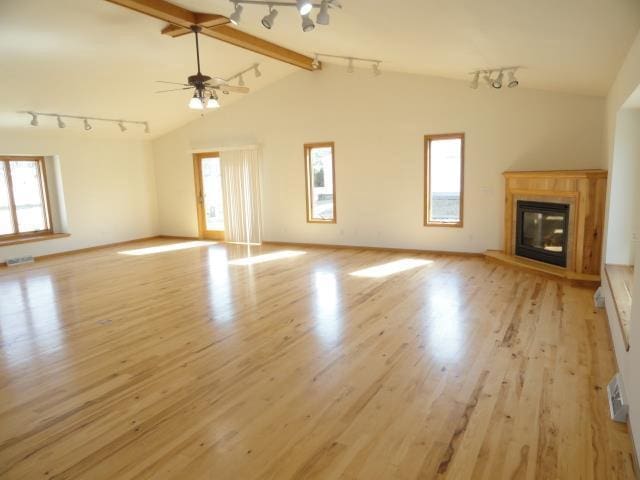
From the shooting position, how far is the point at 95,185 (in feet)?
29.6

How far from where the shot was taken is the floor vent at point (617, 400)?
2379mm

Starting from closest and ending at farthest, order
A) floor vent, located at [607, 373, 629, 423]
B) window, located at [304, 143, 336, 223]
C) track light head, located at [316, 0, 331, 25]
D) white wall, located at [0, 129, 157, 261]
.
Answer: floor vent, located at [607, 373, 629, 423] < track light head, located at [316, 0, 331, 25] < white wall, located at [0, 129, 157, 261] < window, located at [304, 143, 336, 223]

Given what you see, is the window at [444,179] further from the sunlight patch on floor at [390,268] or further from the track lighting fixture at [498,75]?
the track lighting fixture at [498,75]

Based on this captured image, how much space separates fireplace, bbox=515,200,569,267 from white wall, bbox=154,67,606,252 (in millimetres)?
563

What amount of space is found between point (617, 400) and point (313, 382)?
6.01ft

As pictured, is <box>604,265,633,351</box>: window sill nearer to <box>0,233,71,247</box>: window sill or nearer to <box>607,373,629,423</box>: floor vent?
<box>607,373,629,423</box>: floor vent

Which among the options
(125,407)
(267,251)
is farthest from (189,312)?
(267,251)

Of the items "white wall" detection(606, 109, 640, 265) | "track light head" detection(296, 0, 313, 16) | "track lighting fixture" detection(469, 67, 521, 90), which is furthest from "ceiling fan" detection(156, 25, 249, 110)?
"white wall" detection(606, 109, 640, 265)

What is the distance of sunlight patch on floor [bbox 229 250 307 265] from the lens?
7.25 meters

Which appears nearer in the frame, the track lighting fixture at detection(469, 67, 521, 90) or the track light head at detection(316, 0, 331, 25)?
the track light head at detection(316, 0, 331, 25)

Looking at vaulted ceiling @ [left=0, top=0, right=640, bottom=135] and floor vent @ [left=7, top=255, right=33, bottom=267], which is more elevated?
vaulted ceiling @ [left=0, top=0, right=640, bottom=135]

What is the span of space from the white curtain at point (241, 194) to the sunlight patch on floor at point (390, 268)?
3.42 m

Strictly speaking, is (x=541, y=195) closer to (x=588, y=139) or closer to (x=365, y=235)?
(x=588, y=139)

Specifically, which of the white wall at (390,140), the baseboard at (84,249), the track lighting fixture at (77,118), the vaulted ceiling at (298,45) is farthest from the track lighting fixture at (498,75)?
the baseboard at (84,249)
